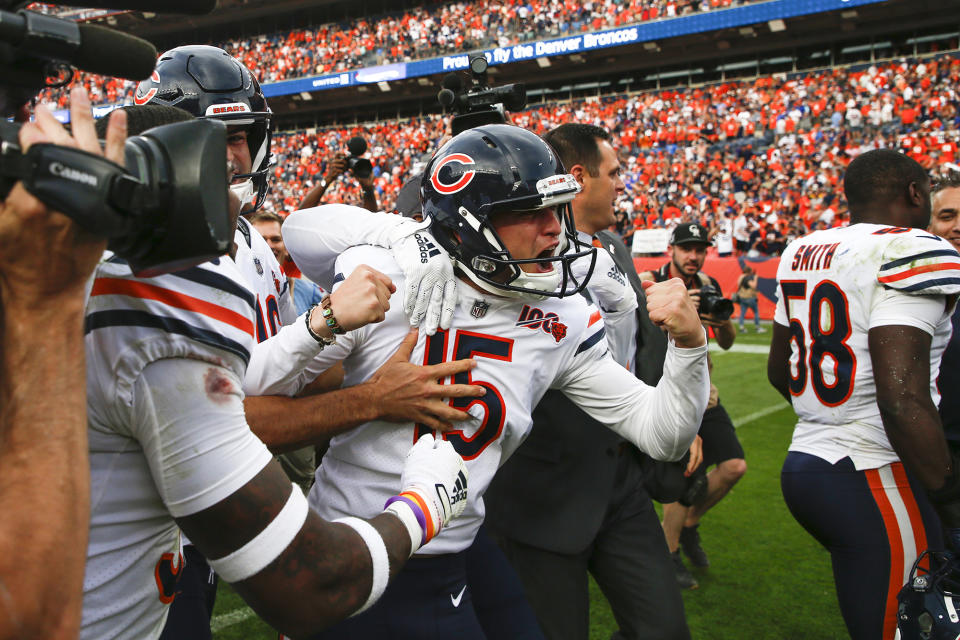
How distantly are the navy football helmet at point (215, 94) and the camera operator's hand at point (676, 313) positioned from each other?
137 cm

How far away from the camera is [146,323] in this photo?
1082 mm

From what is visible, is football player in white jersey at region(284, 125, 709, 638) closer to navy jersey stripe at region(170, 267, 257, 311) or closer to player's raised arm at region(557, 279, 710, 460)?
player's raised arm at region(557, 279, 710, 460)

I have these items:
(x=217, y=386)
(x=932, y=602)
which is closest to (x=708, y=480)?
(x=932, y=602)

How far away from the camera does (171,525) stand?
128 cm

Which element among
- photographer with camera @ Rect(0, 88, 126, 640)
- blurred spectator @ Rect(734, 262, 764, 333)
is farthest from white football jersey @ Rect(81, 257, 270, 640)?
blurred spectator @ Rect(734, 262, 764, 333)

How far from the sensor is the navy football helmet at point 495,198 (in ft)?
6.89

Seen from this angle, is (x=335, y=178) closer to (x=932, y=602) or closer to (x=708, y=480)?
(x=708, y=480)

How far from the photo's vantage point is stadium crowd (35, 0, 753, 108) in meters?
25.0

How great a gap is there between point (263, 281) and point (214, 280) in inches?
57.1

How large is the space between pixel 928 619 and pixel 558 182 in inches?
71.6

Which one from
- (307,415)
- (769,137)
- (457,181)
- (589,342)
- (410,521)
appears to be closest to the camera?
(410,521)

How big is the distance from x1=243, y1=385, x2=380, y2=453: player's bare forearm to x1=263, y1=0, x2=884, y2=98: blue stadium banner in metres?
17.4

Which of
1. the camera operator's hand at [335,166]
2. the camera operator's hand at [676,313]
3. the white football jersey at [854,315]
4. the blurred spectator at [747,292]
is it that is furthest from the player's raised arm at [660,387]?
the blurred spectator at [747,292]

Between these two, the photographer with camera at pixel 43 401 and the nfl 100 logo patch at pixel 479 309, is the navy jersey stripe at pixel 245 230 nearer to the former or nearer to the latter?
the nfl 100 logo patch at pixel 479 309
